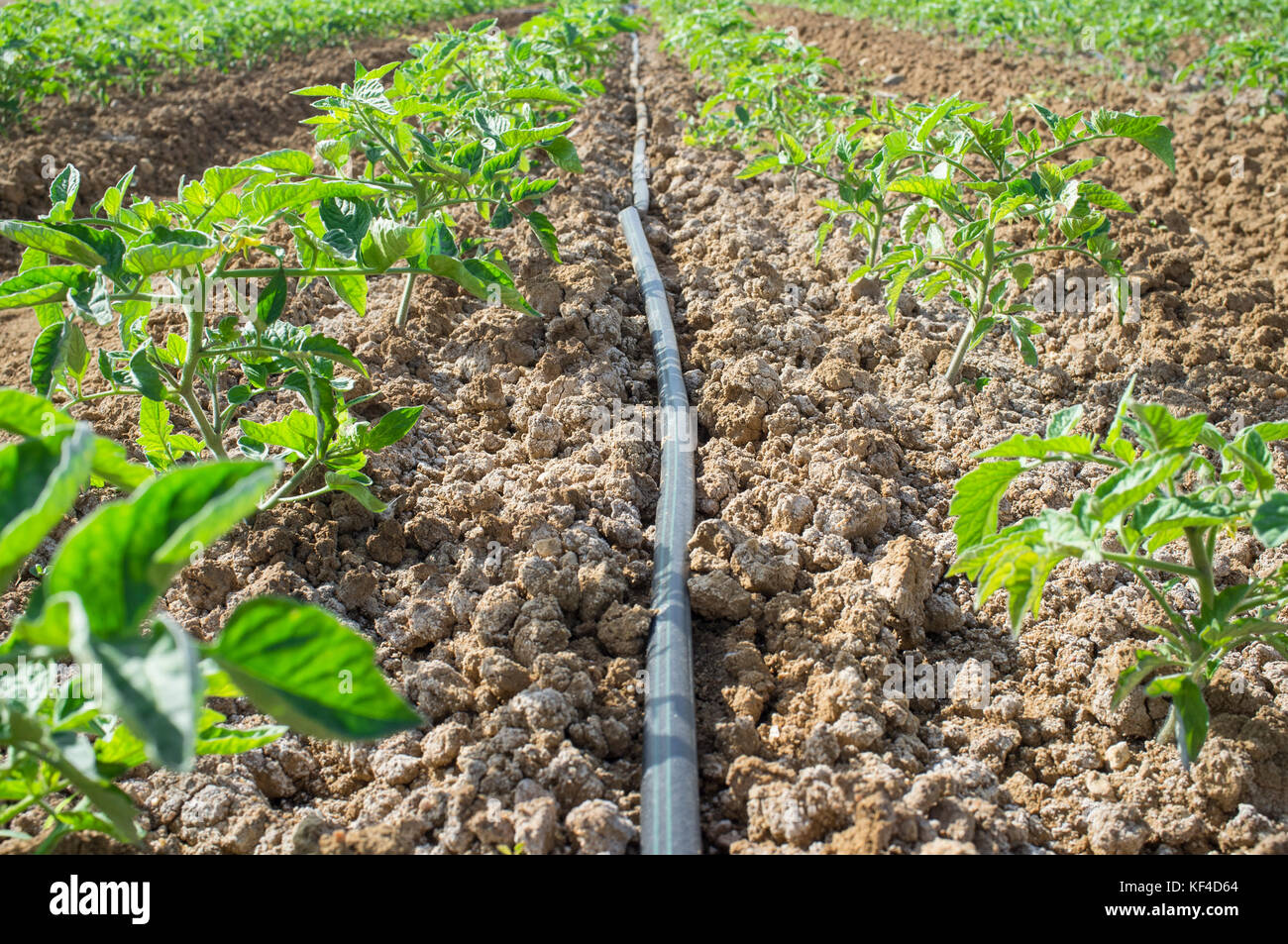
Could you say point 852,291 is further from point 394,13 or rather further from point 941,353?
point 394,13

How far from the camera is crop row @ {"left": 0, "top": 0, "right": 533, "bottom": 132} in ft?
14.7

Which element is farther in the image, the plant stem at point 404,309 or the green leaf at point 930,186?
the plant stem at point 404,309

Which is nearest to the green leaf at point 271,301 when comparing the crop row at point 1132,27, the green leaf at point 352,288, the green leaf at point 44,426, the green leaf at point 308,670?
the green leaf at point 352,288

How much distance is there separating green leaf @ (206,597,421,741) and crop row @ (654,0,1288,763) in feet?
2.75

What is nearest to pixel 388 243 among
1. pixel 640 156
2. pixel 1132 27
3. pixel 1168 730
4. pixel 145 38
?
pixel 1168 730

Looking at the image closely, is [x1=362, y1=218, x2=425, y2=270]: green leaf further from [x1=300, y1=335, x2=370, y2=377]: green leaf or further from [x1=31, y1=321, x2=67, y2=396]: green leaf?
[x1=31, y1=321, x2=67, y2=396]: green leaf

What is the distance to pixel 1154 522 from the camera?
114 cm

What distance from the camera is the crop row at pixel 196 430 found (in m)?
0.71

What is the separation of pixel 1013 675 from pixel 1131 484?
0.66m

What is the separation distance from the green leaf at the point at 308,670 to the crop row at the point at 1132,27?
20.9 feet

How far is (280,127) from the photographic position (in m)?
5.26
